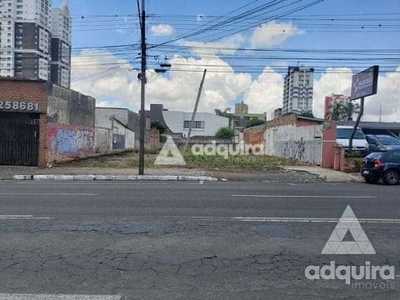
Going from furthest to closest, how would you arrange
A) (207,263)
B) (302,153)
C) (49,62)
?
(302,153) < (49,62) < (207,263)

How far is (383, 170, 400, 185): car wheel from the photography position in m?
16.8

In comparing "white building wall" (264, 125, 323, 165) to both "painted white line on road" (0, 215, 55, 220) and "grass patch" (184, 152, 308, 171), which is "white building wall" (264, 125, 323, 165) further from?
"painted white line on road" (0, 215, 55, 220)

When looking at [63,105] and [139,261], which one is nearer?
[139,261]

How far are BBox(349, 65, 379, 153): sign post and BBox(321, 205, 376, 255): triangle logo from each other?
15.7 m

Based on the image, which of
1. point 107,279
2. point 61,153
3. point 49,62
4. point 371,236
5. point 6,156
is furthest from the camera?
point 49,62

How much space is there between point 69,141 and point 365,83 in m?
18.4

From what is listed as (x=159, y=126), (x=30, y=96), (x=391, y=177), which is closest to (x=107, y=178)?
(x=30, y=96)

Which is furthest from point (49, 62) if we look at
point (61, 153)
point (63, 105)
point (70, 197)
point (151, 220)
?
point (151, 220)

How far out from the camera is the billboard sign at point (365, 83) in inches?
848

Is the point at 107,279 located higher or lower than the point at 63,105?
lower

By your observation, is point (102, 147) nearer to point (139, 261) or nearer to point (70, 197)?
point (70, 197)

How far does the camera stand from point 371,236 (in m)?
6.80

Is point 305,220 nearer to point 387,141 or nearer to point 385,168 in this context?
point 385,168

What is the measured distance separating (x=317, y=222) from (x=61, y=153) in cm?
1941
